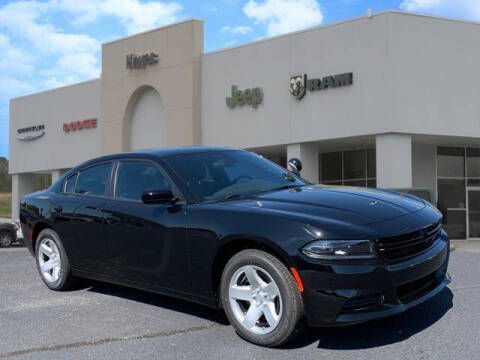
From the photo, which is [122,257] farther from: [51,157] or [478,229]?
[51,157]

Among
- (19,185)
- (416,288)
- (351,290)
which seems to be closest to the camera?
(351,290)

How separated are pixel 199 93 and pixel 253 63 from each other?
10.9 feet

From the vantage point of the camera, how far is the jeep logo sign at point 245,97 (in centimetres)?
2253

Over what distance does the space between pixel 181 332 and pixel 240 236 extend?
1.04 meters

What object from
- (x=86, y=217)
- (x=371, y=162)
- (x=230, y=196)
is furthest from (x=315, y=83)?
(x=230, y=196)

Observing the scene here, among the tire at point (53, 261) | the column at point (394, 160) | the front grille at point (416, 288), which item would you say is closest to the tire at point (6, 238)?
the column at point (394, 160)

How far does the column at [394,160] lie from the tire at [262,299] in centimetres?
1550

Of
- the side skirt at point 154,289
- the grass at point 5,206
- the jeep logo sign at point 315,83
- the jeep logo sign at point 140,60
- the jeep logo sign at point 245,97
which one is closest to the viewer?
the side skirt at point 154,289

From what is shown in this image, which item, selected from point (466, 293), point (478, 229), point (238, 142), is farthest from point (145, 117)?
point (466, 293)

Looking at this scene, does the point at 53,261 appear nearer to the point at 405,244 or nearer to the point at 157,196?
the point at 157,196

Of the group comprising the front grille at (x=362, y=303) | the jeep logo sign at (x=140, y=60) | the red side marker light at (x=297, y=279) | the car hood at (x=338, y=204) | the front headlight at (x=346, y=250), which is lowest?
the front grille at (x=362, y=303)

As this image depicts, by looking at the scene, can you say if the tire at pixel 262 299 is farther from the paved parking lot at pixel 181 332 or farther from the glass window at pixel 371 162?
the glass window at pixel 371 162

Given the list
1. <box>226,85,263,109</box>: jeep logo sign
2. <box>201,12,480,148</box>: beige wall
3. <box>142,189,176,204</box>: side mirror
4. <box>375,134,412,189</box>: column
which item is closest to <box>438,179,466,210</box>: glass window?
<box>201,12,480,148</box>: beige wall

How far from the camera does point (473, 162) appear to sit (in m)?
23.0
